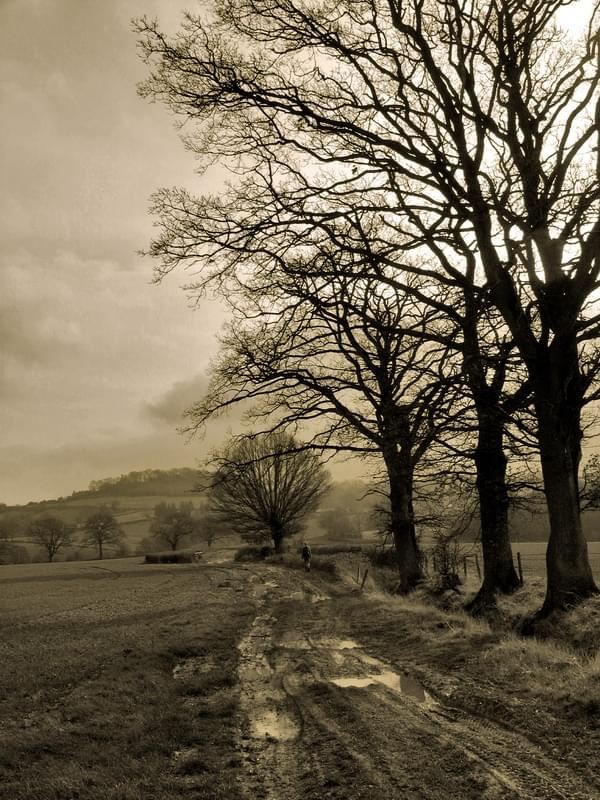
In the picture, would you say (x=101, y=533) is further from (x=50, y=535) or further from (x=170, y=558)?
(x=170, y=558)

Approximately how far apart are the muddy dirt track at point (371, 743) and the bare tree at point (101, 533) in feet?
289

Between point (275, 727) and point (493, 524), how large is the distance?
8.38 meters

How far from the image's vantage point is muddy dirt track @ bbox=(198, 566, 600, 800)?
448 centimetres

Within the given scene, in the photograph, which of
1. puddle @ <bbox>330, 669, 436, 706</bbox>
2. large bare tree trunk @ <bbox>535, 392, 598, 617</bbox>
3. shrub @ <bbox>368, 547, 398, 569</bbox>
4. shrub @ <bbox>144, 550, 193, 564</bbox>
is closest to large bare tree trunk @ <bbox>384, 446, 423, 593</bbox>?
large bare tree trunk @ <bbox>535, 392, 598, 617</bbox>

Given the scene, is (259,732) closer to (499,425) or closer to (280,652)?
(280,652)

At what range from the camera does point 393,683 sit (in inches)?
305

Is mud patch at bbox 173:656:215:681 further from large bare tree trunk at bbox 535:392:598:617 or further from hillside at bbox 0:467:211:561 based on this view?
hillside at bbox 0:467:211:561

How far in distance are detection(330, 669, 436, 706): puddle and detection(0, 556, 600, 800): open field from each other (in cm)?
4

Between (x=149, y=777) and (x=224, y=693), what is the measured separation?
291cm

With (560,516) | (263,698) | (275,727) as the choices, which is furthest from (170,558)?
(275,727)

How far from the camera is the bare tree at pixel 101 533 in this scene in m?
90.5

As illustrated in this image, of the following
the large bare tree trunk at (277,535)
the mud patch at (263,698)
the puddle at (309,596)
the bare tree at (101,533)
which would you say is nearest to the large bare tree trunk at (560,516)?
the mud patch at (263,698)

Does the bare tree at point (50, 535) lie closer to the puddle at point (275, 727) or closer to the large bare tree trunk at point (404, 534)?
the large bare tree trunk at point (404, 534)

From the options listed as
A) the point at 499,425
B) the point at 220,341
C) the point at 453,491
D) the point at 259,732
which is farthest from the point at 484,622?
the point at 220,341
